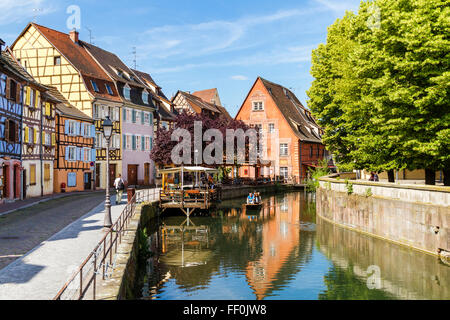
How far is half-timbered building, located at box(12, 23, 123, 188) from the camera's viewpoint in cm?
4303

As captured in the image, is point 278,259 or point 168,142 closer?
point 278,259

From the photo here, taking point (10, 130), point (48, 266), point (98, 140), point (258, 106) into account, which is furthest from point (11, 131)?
point (258, 106)

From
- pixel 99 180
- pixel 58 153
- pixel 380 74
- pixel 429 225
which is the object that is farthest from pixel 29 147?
pixel 429 225

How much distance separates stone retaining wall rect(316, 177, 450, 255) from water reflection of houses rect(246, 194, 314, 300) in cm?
253

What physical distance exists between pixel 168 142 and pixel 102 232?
101 feet

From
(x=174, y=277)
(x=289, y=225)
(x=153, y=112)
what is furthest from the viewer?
(x=153, y=112)

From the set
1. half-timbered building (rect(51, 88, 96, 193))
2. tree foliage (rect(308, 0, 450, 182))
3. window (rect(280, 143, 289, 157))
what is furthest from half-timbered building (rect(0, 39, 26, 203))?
window (rect(280, 143, 289, 157))

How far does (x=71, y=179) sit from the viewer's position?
132ft

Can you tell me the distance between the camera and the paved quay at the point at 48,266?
9328mm

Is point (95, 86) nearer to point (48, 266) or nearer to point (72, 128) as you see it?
point (72, 128)

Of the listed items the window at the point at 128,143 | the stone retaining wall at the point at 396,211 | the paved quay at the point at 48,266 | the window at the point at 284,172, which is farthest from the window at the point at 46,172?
the window at the point at 284,172

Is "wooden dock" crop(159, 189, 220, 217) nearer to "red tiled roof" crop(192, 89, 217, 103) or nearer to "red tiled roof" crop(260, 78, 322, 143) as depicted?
"red tiled roof" crop(260, 78, 322, 143)

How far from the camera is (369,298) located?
13.3m

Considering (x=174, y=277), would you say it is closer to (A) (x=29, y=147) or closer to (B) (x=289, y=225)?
(B) (x=289, y=225)
